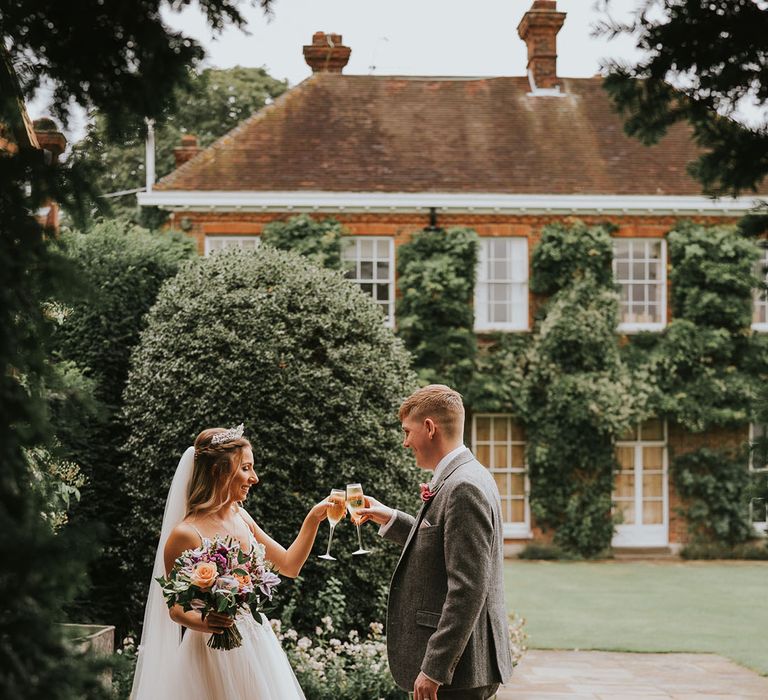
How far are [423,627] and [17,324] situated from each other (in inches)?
91.7

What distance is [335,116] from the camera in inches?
838

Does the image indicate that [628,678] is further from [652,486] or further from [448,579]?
[652,486]

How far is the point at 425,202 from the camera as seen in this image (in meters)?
19.5

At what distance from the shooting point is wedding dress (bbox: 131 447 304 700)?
15.9ft

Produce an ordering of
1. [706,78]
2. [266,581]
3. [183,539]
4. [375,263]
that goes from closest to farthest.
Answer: [706,78] → [266,581] → [183,539] → [375,263]

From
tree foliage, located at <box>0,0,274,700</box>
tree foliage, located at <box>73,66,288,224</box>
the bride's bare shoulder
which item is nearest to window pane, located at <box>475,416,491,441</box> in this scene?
tree foliage, located at <box>73,66,288,224</box>

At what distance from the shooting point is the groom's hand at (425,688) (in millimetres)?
4055

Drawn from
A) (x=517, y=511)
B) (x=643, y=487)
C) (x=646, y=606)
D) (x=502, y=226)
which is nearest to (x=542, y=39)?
(x=502, y=226)

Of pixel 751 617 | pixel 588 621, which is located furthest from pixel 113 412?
pixel 751 617

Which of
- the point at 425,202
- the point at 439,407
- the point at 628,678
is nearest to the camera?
the point at 439,407

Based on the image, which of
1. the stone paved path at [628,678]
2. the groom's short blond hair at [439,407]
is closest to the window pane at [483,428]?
the stone paved path at [628,678]

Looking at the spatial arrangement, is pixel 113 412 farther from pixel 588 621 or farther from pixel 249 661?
pixel 588 621

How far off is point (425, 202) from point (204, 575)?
15.5 m

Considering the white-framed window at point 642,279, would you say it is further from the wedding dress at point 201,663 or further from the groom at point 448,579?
the groom at point 448,579
